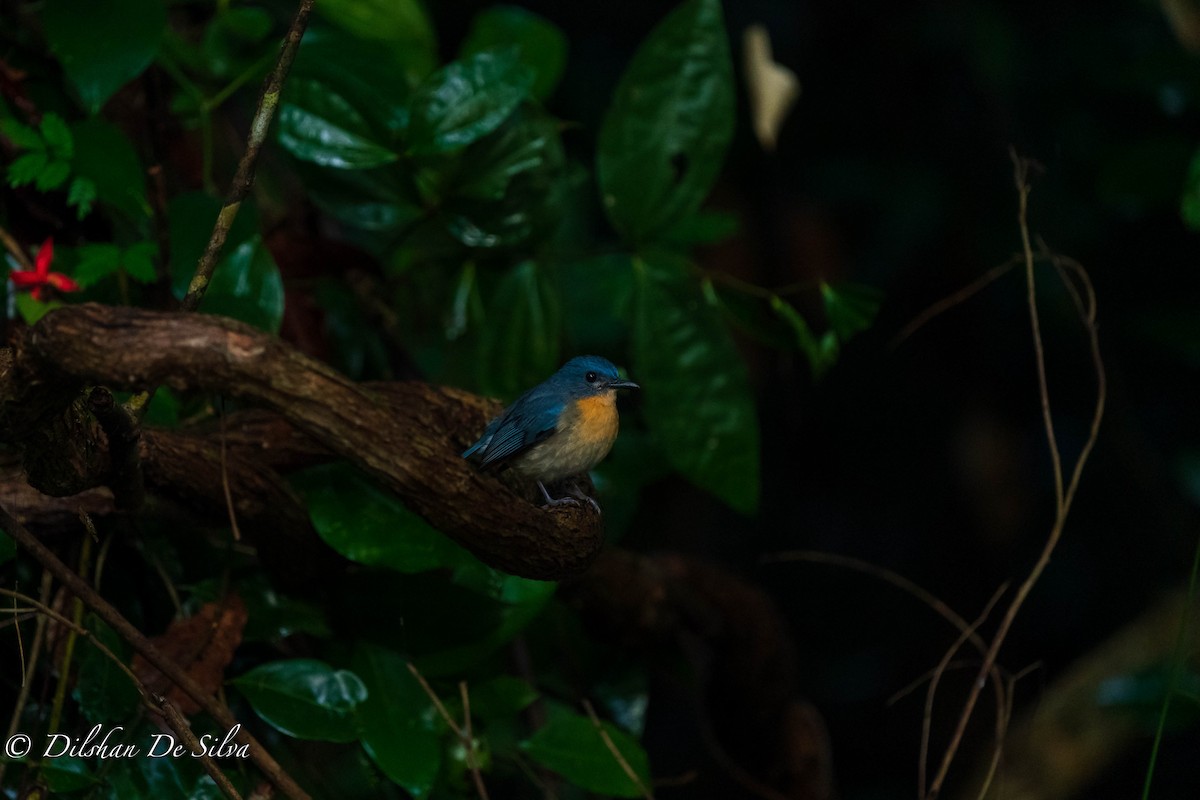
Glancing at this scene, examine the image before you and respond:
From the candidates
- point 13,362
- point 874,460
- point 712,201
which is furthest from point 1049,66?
point 13,362

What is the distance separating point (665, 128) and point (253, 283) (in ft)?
3.78

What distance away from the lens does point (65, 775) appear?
7.29 ft

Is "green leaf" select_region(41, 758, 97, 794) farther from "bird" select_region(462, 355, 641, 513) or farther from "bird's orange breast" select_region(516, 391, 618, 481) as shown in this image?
"bird's orange breast" select_region(516, 391, 618, 481)

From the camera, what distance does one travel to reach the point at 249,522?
2482 mm

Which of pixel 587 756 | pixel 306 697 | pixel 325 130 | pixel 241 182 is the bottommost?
pixel 587 756

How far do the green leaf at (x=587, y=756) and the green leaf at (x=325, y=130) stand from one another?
4.61 feet

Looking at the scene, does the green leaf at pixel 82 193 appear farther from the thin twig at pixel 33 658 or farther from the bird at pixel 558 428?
the bird at pixel 558 428

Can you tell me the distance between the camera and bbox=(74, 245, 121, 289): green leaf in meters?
2.50

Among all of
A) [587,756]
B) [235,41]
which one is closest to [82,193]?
[235,41]

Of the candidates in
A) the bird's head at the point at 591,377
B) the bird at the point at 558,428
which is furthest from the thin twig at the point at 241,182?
the bird's head at the point at 591,377

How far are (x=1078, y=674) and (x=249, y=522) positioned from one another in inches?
137

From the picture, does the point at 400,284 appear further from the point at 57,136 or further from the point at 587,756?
the point at 587,756

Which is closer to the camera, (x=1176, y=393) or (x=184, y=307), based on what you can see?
(x=184, y=307)

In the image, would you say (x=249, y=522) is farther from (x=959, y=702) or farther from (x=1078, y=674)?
(x=959, y=702)
